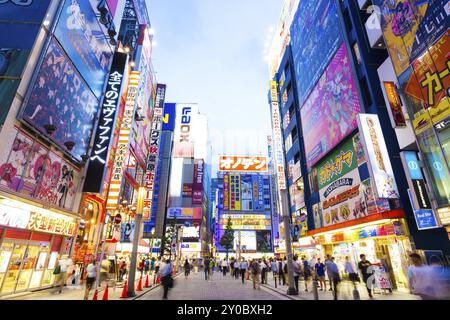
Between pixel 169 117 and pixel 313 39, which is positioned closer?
pixel 313 39

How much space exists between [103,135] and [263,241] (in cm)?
7045

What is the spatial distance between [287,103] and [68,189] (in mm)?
30307

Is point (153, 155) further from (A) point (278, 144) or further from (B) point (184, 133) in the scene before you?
(B) point (184, 133)

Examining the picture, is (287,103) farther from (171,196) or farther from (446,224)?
(171,196)

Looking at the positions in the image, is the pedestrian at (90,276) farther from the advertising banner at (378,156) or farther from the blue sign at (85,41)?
the advertising banner at (378,156)

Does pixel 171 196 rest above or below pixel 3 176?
above

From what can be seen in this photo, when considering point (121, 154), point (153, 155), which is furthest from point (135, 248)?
point (153, 155)

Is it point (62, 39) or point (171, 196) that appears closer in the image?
point (62, 39)

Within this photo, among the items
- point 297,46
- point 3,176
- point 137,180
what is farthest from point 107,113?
point 297,46

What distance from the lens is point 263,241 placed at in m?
77.7

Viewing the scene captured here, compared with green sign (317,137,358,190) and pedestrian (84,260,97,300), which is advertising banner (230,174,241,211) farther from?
pedestrian (84,260,97,300)

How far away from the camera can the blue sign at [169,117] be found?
248ft
